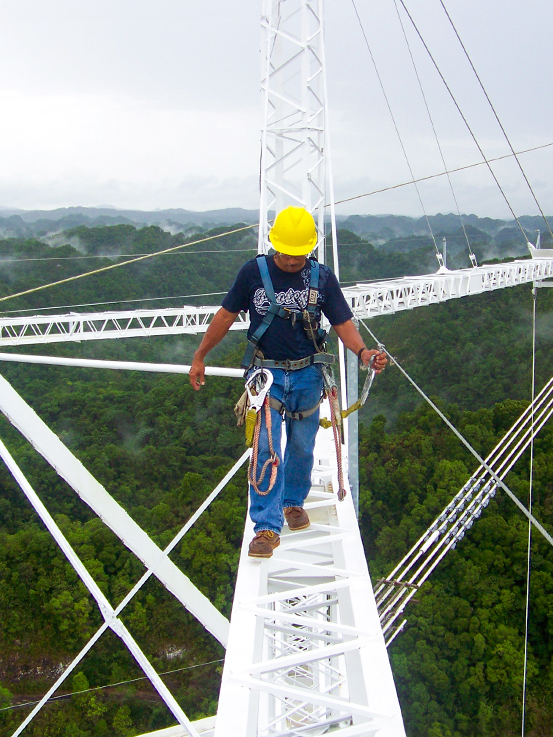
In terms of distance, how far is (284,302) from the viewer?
296 centimetres

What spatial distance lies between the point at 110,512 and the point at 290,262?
2237 mm

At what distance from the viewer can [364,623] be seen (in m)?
2.37

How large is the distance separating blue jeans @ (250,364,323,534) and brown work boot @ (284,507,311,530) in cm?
3

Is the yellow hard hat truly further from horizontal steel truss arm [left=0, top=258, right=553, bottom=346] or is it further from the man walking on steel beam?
horizontal steel truss arm [left=0, top=258, right=553, bottom=346]

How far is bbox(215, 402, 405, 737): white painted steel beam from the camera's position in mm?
1928

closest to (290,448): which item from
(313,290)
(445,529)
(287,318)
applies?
(287,318)

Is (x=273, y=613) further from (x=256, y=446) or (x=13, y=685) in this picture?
(x=13, y=685)

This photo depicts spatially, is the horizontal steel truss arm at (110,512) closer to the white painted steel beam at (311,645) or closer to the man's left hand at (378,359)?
the white painted steel beam at (311,645)

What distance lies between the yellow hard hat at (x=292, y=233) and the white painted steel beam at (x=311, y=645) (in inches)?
51.6

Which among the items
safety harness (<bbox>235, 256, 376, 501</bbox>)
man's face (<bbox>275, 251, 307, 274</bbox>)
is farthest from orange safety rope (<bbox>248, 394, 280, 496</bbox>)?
man's face (<bbox>275, 251, 307, 274</bbox>)

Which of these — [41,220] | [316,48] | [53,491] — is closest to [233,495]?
[53,491]

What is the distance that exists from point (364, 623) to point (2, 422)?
933 inches

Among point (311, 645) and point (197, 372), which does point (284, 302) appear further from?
point (311, 645)

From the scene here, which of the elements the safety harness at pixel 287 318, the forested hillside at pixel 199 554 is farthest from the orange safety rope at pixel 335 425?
the forested hillside at pixel 199 554
